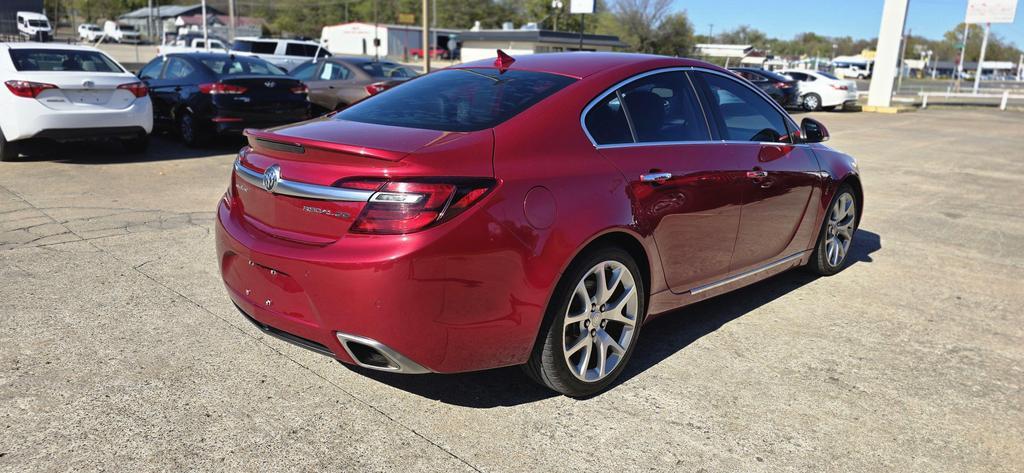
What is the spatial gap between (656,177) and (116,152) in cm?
959

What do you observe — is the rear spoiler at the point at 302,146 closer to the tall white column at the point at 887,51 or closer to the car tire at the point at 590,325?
the car tire at the point at 590,325

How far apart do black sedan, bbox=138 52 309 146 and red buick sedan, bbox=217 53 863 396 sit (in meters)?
7.60

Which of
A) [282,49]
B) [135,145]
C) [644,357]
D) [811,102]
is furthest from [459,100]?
[811,102]

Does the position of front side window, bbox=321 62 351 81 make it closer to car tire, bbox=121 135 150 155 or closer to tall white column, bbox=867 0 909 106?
car tire, bbox=121 135 150 155

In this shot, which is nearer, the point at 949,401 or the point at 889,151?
the point at 949,401

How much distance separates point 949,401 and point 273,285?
3.20m

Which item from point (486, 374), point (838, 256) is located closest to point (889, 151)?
point (838, 256)

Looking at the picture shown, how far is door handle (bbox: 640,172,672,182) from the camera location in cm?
355

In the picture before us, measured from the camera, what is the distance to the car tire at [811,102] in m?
26.3

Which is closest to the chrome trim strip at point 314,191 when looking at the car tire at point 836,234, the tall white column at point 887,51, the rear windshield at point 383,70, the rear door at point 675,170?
the rear door at point 675,170

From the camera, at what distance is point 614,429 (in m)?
3.22

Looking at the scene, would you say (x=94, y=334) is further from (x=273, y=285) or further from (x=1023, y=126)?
(x=1023, y=126)

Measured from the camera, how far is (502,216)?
292 cm

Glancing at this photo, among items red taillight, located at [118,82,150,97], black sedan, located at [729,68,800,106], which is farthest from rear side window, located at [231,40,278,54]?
red taillight, located at [118,82,150,97]
